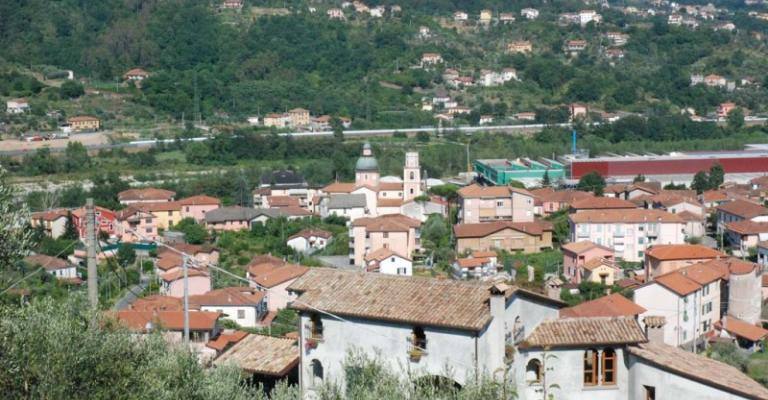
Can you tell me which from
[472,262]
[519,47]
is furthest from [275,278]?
[519,47]

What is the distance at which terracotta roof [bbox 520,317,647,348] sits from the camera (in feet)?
29.4

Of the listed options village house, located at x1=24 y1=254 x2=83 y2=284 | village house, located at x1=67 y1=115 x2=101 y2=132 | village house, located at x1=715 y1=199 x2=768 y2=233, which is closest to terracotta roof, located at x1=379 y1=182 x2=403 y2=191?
village house, located at x1=715 y1=199 x2=768 y2=233

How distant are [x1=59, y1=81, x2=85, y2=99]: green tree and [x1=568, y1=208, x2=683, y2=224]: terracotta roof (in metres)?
33.0

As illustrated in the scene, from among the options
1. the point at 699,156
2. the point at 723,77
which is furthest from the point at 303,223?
the point at 723,77

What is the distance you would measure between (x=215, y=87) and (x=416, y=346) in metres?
50.7

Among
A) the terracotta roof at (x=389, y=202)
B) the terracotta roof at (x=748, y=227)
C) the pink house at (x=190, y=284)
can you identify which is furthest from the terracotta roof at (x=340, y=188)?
the pink house at (x=190, y=284)

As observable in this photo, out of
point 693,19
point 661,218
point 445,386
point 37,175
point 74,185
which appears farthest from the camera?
point 693,19

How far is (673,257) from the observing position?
77.0 ft

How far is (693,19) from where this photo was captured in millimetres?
90688

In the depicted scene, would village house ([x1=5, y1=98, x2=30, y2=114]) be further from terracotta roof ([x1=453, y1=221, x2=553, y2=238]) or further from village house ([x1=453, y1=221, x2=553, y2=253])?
village house ([x1=453, y1=221, x2=553, y2=253])

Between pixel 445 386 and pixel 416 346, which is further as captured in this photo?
pixel 416 346

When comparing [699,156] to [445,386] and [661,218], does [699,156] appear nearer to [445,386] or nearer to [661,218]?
[661,218]

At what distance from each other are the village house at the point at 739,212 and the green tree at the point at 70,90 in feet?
111

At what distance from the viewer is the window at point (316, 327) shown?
925 cm
